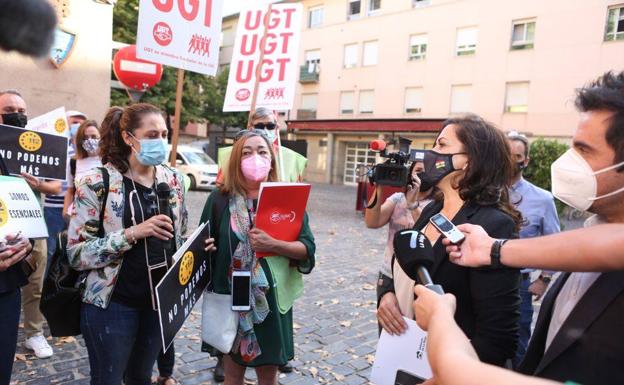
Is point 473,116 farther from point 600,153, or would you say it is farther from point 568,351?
point 568,351

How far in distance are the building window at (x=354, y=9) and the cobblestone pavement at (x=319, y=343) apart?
78.9 feet

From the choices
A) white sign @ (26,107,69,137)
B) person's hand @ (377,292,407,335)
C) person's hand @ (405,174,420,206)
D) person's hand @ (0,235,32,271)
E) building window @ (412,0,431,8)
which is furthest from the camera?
building window @ (412,0,431,8)

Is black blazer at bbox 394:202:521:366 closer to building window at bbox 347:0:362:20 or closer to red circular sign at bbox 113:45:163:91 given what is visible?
red circular sign at bbox 113:45:163:91

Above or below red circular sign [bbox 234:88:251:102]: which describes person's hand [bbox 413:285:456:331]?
below

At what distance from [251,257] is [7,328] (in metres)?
1.35

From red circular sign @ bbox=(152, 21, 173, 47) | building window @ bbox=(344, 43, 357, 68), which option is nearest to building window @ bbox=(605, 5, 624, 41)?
building window @ bbox=(344, 43, 357, 68)

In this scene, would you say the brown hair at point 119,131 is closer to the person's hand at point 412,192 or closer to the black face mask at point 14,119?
the black face mask at point 14,119

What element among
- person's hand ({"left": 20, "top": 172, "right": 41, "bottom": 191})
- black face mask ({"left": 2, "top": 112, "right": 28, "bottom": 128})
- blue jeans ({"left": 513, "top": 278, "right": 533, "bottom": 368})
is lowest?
blue jeans ({"left": 513, "top": 278, "right": 533, "bottom": 368})

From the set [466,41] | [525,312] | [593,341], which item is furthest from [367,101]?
[593,341]

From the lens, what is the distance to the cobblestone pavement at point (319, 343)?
346 cm

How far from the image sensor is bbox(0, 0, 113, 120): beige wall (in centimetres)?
610

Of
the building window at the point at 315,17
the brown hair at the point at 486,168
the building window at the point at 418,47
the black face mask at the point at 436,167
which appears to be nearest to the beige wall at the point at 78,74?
the black face mask at the point at 436,167

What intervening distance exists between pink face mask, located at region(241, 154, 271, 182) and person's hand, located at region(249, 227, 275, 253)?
342mm

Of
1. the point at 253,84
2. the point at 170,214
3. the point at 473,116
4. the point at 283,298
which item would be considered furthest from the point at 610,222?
the point at 253,84
